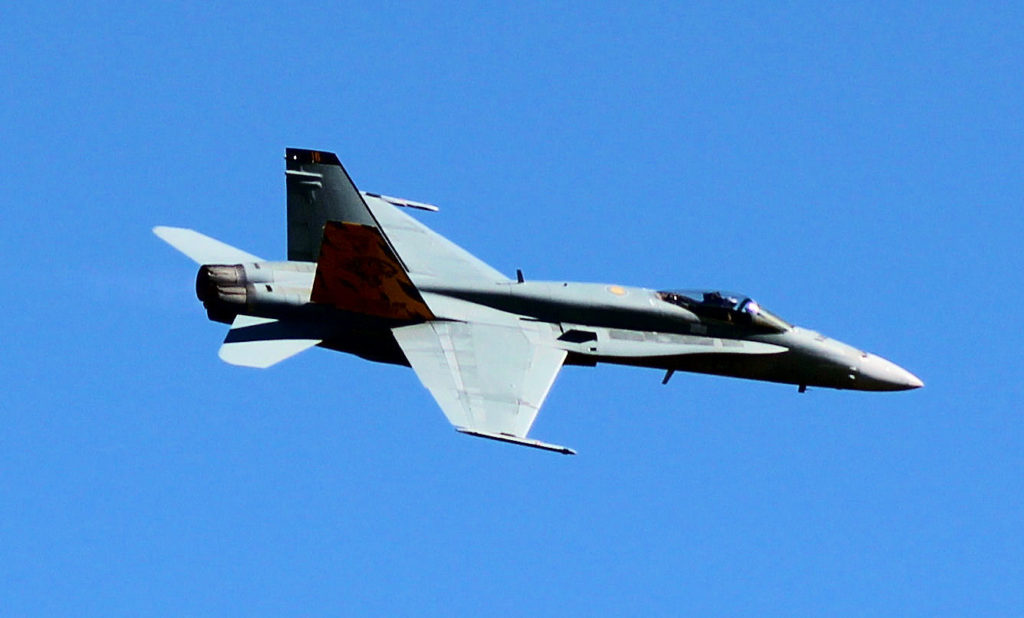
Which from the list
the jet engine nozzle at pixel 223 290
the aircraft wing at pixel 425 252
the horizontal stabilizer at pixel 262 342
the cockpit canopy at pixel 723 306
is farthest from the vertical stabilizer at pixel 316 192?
the cockpit canopy at pixel 723 306

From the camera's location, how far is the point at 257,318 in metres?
36.9

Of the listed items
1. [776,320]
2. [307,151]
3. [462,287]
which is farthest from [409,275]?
[776,320]

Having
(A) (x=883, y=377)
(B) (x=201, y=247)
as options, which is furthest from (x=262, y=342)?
(A) (x=883, y=377)

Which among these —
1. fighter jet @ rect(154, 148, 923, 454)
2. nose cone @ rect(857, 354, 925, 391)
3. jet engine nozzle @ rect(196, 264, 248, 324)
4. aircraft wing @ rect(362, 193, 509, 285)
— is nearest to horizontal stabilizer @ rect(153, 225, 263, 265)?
fighter jet @ rect(154, 148, 923, 454)

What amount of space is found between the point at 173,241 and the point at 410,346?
5.71m

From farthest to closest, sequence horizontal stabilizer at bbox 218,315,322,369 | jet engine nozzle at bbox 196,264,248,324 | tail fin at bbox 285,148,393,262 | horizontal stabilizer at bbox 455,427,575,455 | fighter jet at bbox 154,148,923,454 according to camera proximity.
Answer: tail fin at bbox 285,148,393,262, jet engine nozzle at bbox 196,264,248,324, fighter jet at bbox 154,148,923,454, horizontal stabilizer at bbox 218,315,322,369, horizontal stabilizer at bbox 455,427,575,455

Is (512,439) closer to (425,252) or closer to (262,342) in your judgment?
(262,342)

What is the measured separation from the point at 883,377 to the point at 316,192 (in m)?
11.7

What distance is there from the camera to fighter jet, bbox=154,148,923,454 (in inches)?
1419

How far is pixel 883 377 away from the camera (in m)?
40.4

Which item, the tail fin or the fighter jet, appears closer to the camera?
the fighter jet

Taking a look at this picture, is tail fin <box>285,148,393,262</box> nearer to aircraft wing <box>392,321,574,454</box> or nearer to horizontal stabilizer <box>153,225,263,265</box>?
horizontal stabilizer <box>153,225,263,265</box>

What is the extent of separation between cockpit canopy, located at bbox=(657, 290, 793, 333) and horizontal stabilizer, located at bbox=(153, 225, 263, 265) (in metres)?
8.05

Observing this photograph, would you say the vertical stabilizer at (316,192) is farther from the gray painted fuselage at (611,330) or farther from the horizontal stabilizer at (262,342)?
the horizontal stabilizer at (262,342)
